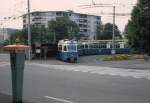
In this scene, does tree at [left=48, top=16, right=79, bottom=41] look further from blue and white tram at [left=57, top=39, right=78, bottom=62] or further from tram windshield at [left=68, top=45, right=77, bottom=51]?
blue and white tram at [left=57, top=39, right=78, bottom=62]

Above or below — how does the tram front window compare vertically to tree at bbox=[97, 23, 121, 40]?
below

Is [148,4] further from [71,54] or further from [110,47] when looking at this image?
[110,47]

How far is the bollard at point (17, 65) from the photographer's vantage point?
12.4 metres

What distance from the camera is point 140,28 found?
16.7 meters

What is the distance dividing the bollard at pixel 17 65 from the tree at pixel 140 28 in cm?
546

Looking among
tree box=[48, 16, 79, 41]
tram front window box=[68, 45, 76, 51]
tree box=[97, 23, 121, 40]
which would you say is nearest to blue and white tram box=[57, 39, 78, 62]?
tram front window box=[68, 45, 76, 51]

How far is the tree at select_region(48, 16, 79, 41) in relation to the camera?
134 m

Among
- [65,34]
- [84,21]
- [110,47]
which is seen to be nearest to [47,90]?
[110,47]

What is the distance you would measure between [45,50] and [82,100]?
48.6 metres

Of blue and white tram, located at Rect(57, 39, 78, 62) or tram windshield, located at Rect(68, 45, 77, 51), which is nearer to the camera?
blue and white tram, located at Rect(57, 39, 78, 62)

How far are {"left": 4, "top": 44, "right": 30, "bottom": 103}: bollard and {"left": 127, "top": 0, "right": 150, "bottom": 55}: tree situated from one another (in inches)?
215

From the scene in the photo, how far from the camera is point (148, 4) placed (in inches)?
636

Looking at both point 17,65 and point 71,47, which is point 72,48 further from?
point 17,65

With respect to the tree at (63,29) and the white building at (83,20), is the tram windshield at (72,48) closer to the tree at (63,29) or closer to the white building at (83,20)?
the tree at (63,29)
